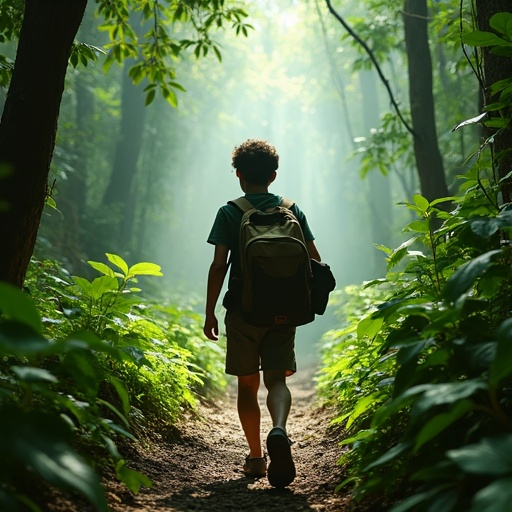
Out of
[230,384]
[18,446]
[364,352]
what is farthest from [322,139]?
[18,446]

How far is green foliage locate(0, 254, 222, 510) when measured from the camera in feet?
4.37

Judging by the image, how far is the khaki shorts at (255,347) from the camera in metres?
3.62

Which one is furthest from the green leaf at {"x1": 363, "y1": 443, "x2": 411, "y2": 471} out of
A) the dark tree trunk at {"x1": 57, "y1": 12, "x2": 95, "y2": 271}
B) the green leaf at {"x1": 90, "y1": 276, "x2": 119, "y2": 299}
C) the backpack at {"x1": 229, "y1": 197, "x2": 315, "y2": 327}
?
the dark tree trunk at {"x1": 57, "y1": 12, "x2": 95, "y2": 271}

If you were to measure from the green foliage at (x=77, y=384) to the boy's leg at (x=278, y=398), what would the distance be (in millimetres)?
771

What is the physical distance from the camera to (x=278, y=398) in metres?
3.47

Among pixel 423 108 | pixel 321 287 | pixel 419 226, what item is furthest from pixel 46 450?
pixel 423 108

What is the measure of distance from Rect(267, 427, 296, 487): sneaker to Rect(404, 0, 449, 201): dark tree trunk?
454cm

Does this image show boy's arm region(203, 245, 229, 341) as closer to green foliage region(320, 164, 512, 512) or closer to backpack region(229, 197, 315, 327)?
backpack region(229, 197, 315, 327)

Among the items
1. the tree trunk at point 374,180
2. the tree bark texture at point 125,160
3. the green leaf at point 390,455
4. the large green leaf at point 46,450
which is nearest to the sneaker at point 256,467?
the green leaf at point 390,455

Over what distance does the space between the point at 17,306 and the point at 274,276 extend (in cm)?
209

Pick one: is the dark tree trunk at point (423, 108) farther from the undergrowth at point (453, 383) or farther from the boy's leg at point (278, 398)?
the boy's leg at point (278, 398)

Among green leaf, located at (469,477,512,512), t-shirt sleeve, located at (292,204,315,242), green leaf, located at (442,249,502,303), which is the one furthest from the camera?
t-shirt sleeve, located at (292,204,315,242)

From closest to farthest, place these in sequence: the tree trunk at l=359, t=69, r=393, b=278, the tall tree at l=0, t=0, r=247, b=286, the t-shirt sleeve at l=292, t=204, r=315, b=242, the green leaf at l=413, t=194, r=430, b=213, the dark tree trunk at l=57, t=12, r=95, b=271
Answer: the tall tree at l=0, t=0, r=247, b=286
the green leaf at l=413, t=194, r=430, b=213
the t-shirt sleeve at l=292, t=204, r=315, b=242
the dark tree trunk at l=57, t=12, r=95, b=271
the tree trunk at l=359, t=69, r=393, b=278

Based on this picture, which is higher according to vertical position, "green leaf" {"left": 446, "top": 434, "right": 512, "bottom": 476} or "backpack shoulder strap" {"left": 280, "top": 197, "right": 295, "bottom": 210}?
"backpack shoulder strap" {"left": 280, "top": 197, "right": 295, "bottom": 210}
